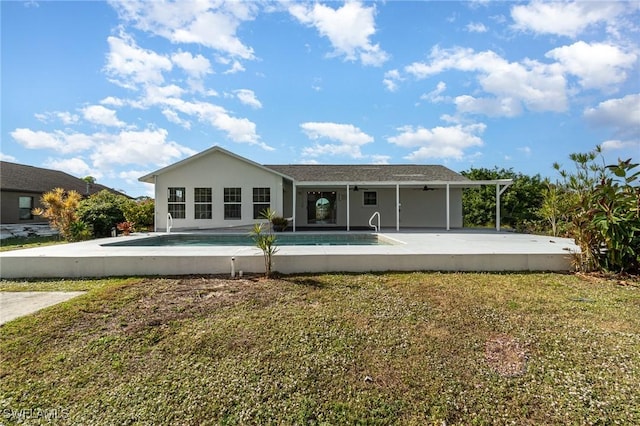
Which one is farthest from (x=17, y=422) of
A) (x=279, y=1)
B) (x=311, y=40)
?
(x=311, y=40)

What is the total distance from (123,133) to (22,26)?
34.2 ft

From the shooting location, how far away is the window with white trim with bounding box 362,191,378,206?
19.7 metres

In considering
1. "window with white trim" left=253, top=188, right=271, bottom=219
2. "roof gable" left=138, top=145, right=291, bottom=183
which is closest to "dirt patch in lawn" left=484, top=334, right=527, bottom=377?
"roof gable" left=138, top=145, right=291, bottom=183

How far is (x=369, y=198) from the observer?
64.7 ft

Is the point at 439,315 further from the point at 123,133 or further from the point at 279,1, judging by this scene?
the point at 123,133

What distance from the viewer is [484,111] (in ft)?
65.9

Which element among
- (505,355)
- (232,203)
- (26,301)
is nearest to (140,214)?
(232,203)

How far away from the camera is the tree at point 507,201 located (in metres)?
19.5

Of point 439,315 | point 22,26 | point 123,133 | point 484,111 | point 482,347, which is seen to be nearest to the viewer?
point 482,347

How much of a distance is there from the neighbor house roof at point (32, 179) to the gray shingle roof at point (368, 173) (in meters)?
17.7

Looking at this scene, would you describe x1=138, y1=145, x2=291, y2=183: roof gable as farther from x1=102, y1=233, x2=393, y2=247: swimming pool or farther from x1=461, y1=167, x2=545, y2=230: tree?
x1=461, y1=167, x2=545, y2=230: tree

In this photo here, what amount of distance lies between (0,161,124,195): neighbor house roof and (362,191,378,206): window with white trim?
23.3 m

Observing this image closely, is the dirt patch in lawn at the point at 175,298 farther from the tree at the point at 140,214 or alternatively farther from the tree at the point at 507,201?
the tree at the point at 507,201

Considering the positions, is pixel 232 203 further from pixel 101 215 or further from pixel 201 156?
pixel 101 215
